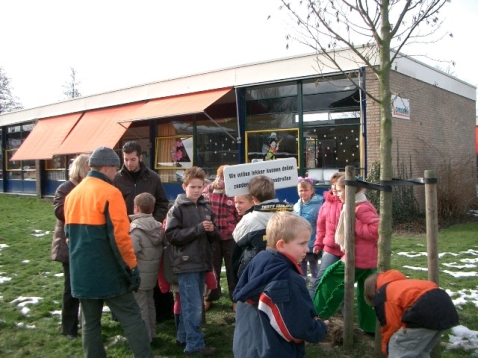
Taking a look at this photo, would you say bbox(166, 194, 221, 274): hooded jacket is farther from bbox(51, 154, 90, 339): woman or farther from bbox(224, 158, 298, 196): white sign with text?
bbox(51, 154, 90, 339): woman

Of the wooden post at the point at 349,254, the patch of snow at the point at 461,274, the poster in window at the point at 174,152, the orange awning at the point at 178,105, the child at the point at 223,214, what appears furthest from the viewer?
the poster in window at the point at 174,152

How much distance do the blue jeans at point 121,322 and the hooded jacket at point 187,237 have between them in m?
0.62

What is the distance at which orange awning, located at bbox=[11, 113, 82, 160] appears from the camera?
19.5 metres

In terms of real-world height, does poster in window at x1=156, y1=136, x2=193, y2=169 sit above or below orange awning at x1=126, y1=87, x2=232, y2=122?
below

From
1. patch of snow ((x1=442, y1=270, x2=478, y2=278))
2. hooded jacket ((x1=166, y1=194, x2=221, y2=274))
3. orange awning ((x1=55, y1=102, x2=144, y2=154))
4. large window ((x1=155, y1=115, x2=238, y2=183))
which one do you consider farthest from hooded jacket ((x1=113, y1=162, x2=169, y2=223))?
orange awning ((x1=55, y1=102, x2=144, y2=154))

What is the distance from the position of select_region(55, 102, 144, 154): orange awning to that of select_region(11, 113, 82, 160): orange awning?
24.5 inches

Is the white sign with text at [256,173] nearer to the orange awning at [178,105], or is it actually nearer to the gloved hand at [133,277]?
the gloved hand at [133,277]

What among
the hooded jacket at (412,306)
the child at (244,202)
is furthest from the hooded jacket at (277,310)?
the child at (244,202)

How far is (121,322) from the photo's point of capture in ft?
11.7

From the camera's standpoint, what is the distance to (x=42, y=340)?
14.7 ft

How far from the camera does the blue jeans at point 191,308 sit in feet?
13.1

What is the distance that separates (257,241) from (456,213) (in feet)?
39.0

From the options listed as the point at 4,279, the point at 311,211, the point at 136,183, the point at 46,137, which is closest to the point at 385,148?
the point at 311,211

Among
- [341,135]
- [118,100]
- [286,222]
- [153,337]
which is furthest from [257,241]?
[118,100]
